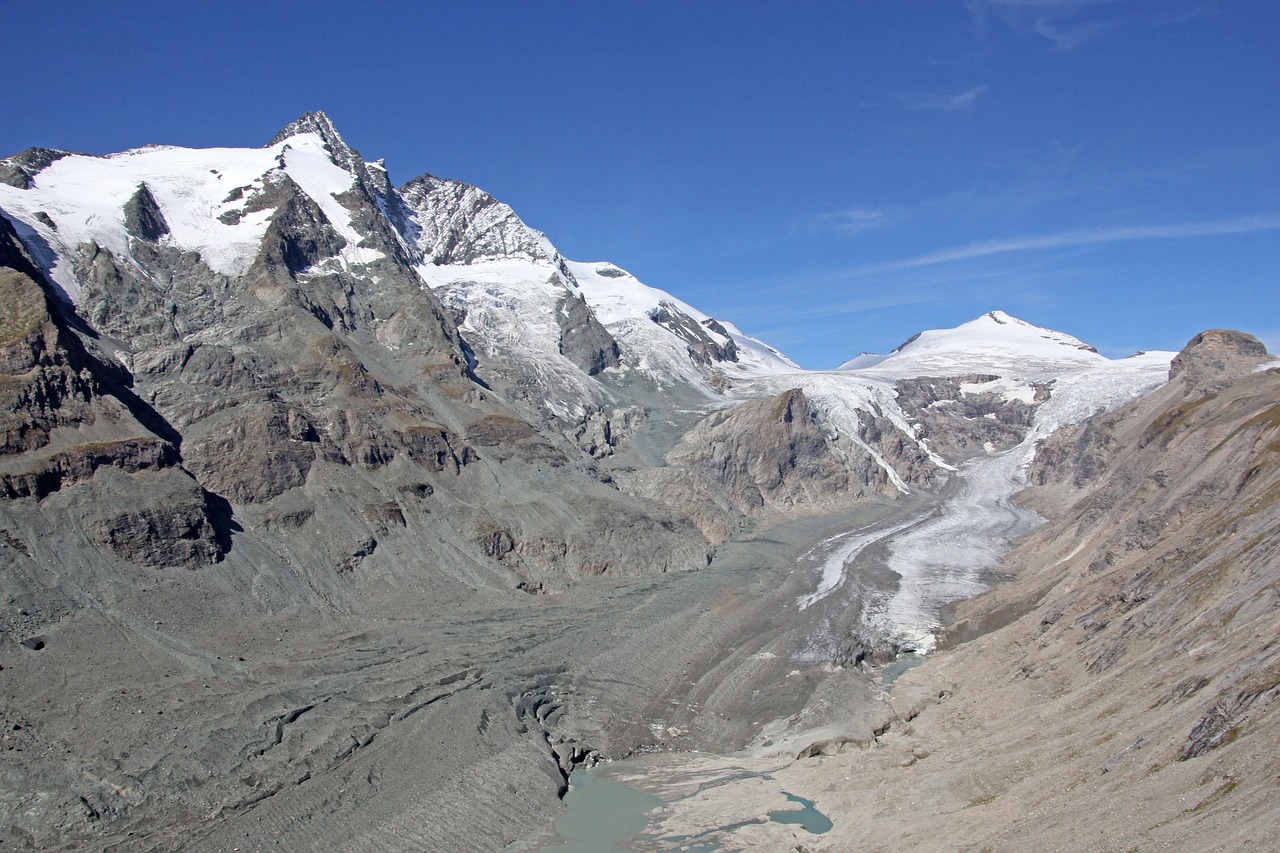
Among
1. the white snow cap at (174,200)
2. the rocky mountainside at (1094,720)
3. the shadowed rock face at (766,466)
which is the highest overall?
the white snow cap at (174,200)

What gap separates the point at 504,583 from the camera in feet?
231

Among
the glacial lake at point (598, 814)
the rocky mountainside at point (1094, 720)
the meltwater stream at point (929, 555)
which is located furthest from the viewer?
the meltwater stream at point (929, 555)

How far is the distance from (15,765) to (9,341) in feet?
122

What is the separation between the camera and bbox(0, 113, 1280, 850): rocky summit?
110ft

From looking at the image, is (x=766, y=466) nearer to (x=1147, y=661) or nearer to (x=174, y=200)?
(x=174, y=200)

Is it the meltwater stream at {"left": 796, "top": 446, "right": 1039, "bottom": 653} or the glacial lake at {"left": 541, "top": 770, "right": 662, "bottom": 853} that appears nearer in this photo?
the glacial lake at {"left": 541, "top": 770, "right": 662, "bottom": 853}

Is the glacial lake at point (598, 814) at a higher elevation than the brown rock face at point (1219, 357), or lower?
lower

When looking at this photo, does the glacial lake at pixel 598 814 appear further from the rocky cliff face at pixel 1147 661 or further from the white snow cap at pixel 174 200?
the white snow cap at pixel 174 200

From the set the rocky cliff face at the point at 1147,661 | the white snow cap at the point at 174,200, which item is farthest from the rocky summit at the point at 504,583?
the white snow cap at the point at 174,200

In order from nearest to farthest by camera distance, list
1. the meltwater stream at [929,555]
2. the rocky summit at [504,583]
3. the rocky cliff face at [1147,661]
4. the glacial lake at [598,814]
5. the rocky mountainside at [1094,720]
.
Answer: the rocky cliff face at [1147,661], the rocky mountainside at [1094,720], the rocky summit at [504,583], the glacial lake at [598,814], the meltwater stream at [929,555]

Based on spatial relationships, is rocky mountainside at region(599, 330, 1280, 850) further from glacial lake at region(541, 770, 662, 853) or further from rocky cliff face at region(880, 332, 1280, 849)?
glacial lake at region(541, 770, 662, 853)

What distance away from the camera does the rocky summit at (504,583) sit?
33625 mm

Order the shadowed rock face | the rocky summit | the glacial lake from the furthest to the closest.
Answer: the shadowed rock face < the glacial lake < the rocky summit

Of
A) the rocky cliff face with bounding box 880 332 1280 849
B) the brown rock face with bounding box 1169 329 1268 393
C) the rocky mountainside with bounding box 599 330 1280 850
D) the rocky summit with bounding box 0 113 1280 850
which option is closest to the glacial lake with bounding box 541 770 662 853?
the rocky summit with bounding box 0 113 1280 850
